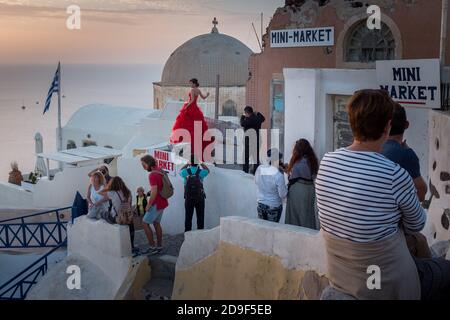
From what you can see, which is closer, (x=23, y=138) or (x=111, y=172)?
(x=111, y=172)

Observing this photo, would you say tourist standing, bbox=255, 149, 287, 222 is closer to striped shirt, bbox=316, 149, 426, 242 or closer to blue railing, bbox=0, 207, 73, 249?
striped shirt, bbox=316, 149, 426, 242

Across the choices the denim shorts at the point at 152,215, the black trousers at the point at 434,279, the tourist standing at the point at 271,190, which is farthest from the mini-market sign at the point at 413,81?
the black trousers at the point at 434,279

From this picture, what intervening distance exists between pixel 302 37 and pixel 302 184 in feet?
20.9

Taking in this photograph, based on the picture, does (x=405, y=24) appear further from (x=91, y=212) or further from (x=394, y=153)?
(x=394, y=153)

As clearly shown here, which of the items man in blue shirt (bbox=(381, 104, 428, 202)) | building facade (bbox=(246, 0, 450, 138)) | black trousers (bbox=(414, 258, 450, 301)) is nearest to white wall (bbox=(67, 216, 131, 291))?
building facade (bbox=(246, 0, 450, 138))

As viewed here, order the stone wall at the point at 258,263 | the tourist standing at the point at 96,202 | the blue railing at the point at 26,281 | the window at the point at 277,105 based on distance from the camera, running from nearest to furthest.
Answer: the stone wall at the point at 258,263 → the tourist standing at the point at 96,202 → the blue railing at the point at 26,281 → the window at the point at 277,105

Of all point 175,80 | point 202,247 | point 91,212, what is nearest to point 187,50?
point 175,80

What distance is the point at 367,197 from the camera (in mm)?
2807

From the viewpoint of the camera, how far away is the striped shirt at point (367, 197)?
2789 millimetres

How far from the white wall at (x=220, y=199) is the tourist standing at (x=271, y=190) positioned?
155 centimetres

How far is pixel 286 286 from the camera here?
476cm

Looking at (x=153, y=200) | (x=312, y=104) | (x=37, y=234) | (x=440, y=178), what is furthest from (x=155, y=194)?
(x=37, y=234)

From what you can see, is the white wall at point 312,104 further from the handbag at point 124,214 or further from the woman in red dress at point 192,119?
the handbag at point 124,214

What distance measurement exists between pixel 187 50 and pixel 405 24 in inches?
1024
